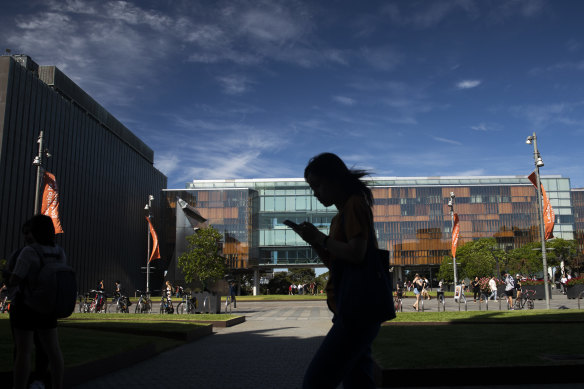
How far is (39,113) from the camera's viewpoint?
159 ft

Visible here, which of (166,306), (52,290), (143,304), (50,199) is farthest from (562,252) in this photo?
(52,290)

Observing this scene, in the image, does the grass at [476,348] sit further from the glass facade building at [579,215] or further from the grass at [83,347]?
the glass facade building at [579,215]

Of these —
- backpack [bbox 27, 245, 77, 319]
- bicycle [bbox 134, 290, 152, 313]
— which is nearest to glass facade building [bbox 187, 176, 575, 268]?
bicycle [bbox 134, 290, 152, 313]

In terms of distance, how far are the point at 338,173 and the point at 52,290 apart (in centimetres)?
267

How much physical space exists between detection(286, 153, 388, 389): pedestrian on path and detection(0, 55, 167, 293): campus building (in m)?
45.3

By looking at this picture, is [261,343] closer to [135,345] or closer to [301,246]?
[135,345]

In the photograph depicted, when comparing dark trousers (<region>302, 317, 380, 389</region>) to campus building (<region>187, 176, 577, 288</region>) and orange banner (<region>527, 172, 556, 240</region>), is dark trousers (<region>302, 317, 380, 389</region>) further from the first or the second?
campus building (<region>187, 176, 577, 288</region>)

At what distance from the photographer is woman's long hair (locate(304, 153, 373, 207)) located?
3.04m

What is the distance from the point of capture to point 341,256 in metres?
2.67

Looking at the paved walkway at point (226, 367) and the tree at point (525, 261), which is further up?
the tree at point (525, 261)

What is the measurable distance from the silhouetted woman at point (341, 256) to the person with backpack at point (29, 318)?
257 centimetres

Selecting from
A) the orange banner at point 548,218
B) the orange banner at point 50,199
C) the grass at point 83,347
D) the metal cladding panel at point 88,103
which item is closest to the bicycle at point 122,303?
the orange banner at point 50,199

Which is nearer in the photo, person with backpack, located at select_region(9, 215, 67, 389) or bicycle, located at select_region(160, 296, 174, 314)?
person with backpack, located at select_region(9, 215, 67, 389)

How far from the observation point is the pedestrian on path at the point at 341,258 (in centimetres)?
266
